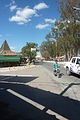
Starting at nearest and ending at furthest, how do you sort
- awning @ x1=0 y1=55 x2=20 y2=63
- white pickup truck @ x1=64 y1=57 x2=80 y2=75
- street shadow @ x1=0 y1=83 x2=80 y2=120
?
street shadow @ x1=0 y1=83 x2=80 y2=120
white pickup truck @ x1=64 y1=57 x2=80 y2=75
awning @ x1=0 y1=55 x2=20 y2=63

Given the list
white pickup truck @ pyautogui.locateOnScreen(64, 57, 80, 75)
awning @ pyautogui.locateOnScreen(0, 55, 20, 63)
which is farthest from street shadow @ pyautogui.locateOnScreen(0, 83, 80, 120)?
awning @ pyautogui.locateOnScreen(0, 55, 20, 63)

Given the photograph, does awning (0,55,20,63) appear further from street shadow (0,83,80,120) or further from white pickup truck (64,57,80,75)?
street shadow (0,83,80,120)

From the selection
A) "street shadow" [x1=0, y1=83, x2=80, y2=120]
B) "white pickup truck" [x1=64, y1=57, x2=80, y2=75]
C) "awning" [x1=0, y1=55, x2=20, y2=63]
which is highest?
"awning" [x1=0, y1=55, x2=20, y2=63]

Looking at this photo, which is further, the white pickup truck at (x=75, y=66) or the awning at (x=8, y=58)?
the awning at (x=8, y=58)

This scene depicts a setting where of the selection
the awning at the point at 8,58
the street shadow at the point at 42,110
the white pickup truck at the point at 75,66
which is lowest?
the street shadow at the point at 42,110

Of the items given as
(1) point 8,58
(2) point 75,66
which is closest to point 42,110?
(2) point 75,66

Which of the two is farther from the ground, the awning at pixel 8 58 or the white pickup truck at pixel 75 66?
the awning at pixel 8 58

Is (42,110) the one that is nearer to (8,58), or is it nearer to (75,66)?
(75,66)

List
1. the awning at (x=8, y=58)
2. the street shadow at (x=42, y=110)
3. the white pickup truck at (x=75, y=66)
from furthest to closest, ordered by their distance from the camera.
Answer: the awning at (x=8, y=58)
the white pickup truck at (x=75, y=66)
the street shadow at (x=42, y=110)

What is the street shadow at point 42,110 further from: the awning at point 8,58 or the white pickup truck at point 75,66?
the awning at point 8,58

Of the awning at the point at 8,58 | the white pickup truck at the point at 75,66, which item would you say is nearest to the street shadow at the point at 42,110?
the white pickup truck at the point at 75,66

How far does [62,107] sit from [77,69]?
984 cm

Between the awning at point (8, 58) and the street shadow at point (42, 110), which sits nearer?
the street shadow at point (42, 110)

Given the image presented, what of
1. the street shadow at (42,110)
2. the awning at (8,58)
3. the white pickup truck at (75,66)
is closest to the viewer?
the street shadow at (42,110)
